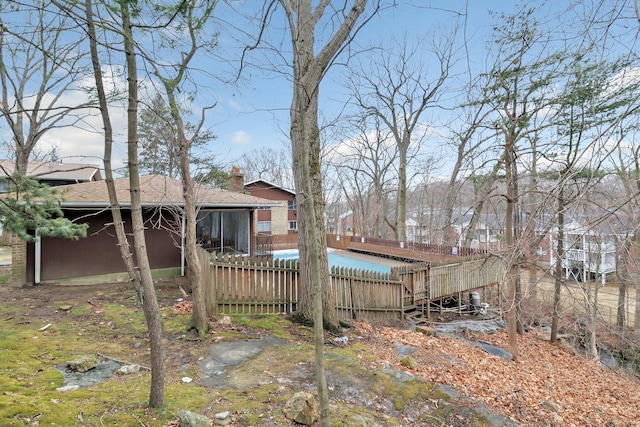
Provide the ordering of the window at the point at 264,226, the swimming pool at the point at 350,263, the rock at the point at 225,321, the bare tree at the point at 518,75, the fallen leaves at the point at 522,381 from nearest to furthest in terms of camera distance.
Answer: the fallen leaves at the point at 522,381
the rock at the point at 225,321
the bare tree at the point at 518,75
the swimming pool at the point at 350,263
the window at the point at 264,226

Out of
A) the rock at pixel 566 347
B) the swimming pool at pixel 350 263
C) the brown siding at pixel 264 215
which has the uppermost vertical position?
the brown siding at pixel 264 215

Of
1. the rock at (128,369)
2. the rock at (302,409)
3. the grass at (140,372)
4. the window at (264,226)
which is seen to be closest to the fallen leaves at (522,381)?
the grass at (140,372)

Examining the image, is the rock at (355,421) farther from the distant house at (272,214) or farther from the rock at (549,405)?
the distant house at (272,214)

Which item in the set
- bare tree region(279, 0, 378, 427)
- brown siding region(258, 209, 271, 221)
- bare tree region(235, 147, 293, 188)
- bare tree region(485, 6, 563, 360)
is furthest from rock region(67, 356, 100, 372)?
bare tree region(235, 147, 293, 188)

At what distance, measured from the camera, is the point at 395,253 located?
1867cm

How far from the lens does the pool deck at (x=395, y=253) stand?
1679 cm

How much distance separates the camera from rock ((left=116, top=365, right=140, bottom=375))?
11.3 ft

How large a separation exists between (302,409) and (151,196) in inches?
348

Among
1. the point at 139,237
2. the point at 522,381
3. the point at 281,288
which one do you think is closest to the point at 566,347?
the point at 522,381

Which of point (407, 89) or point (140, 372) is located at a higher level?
point (407, 89)

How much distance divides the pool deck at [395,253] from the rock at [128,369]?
1361cm

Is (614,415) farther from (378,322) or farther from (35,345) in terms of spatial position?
(35,345)

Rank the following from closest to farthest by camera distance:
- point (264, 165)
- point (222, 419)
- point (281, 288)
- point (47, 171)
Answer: point (222, 419), point (281, 288), point (47, 171), point (264, 165)

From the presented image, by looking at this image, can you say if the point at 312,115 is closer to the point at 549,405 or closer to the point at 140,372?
the point at 140,372
